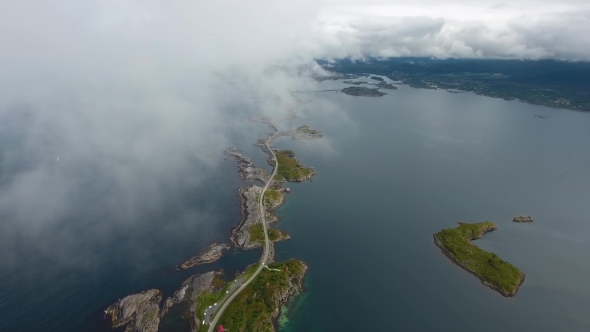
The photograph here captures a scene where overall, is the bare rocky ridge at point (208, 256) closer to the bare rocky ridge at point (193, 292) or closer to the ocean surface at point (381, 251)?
the ocean surface at point (381, 251)

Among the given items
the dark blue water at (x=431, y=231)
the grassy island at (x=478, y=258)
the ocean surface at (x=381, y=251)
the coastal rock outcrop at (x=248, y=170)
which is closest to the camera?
the ocean surface at (x=381, y=251)

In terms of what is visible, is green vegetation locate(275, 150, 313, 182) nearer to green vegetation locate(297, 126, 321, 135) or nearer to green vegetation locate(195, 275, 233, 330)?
green vegetation locate(297, 126, 321, 135)

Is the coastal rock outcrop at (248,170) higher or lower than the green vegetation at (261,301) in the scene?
lower

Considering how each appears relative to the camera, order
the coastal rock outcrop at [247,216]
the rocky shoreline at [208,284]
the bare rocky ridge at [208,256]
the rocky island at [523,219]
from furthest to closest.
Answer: the rocky island at [523,219] → the coastal rock outcrop at [247,216] → the bare rocky ridge at [208,256] → the rocky shoreline at [208,284]

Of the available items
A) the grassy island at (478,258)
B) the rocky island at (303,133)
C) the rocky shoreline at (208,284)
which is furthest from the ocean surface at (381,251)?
the rocky island at (303,133)

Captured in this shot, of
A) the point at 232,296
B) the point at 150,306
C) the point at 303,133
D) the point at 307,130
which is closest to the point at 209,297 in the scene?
the point at 232,296

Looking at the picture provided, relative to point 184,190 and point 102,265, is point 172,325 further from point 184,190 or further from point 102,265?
point 184,190

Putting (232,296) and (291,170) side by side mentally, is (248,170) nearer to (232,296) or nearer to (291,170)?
(291,170)

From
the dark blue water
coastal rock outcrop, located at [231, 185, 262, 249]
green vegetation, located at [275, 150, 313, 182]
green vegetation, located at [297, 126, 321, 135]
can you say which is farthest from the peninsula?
green vegetation, located at [297, 126, 321, 135]
